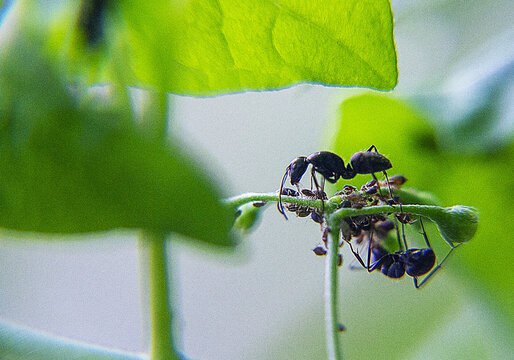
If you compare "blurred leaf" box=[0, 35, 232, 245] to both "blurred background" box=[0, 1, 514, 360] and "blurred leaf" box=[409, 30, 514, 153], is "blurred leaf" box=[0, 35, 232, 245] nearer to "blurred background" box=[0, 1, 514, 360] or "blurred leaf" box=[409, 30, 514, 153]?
"blurred background" box=[0, 1, 514, 360]

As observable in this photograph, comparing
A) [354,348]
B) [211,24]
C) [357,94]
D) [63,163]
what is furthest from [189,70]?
[354,348]

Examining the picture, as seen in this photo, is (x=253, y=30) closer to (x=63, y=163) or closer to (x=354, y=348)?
(x=63, y=163)

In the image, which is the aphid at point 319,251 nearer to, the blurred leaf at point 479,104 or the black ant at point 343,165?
the black ant at point 343,165

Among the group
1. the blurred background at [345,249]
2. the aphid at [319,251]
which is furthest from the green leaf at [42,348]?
the aphid at [319,251]

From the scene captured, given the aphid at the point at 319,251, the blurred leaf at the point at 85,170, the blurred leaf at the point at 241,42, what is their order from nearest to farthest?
the blurred leaf at the point at 85,170 → the blurred leaf at the point at 241,42 → the aphid at the point at 319,251

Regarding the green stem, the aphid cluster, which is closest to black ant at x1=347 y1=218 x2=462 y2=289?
the aphid cluster

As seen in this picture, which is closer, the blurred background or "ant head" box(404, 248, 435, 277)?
"ant head" box(404, 248, 435, 277)
